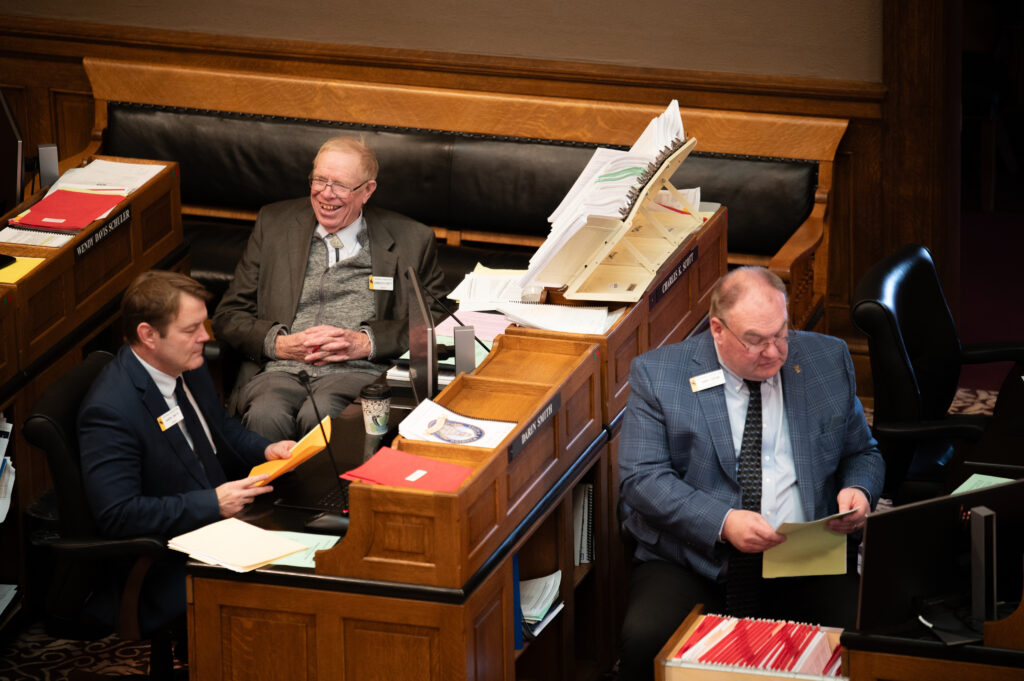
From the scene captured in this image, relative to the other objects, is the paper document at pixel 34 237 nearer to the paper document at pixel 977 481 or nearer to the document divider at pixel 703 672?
the document divider at pixel 703 672

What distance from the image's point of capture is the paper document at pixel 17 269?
464cm

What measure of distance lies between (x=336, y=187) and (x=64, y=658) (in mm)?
1791

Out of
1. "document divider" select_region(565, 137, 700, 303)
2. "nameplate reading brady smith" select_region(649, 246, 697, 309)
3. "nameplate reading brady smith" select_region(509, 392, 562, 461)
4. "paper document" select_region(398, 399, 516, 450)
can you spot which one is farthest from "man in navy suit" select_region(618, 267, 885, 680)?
"nameplate reading brady smith" select_region(649, 246, 697, 309)

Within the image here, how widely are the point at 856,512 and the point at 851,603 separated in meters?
0.28

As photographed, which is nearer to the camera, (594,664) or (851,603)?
(851,603)

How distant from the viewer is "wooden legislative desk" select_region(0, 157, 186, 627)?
455cm

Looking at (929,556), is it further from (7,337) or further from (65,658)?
(7,337)

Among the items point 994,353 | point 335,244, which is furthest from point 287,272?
point 994,353

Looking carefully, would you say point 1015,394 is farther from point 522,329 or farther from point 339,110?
point 339,110

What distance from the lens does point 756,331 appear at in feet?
11.3

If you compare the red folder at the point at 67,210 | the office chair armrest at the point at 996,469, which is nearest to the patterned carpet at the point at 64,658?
the red folder at the point at 67,210

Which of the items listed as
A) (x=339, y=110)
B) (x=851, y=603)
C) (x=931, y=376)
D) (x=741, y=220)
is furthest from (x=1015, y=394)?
(x=339, y=110)

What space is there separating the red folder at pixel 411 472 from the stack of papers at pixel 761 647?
0.62 m

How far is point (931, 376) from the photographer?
4531mm
